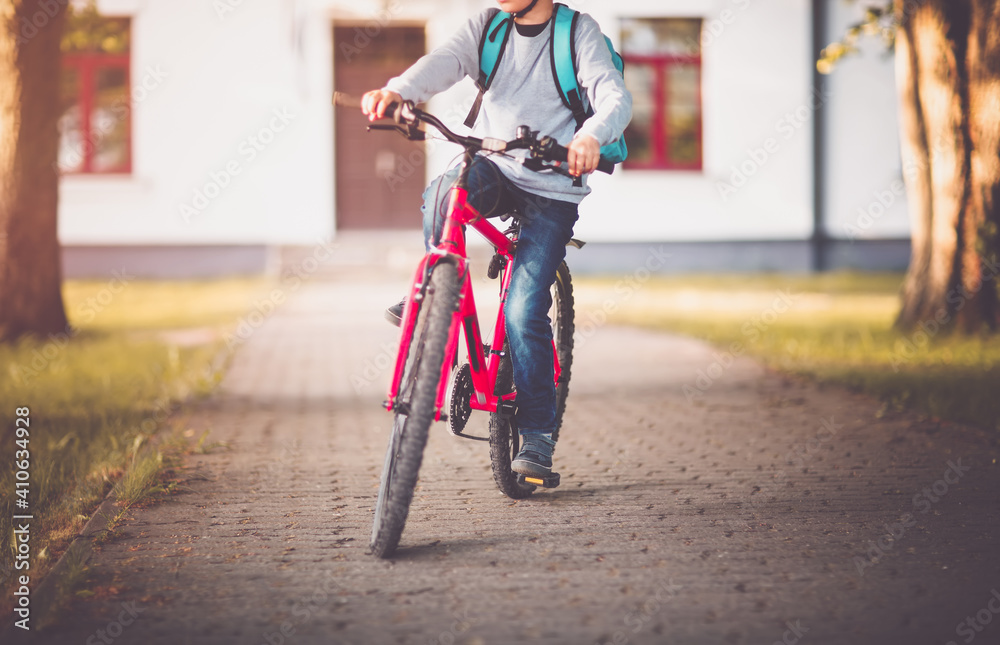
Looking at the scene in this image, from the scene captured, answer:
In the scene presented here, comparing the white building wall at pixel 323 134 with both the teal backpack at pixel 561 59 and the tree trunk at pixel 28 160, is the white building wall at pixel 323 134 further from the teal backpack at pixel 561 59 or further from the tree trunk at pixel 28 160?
the teal backpack at pixel 561 59

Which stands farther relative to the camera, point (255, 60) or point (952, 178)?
point (255, 60)

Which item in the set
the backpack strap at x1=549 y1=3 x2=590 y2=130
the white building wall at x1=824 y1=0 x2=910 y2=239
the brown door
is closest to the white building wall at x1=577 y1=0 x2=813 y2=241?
the white building wall at x1=824 y1=0 x2=910 y2=239

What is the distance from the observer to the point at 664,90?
729 inches

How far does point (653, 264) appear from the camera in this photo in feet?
60.7

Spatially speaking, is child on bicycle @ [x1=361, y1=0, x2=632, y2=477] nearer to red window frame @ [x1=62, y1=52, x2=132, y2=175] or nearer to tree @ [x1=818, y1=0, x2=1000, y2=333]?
tree @ [x1=818, y1=0, x2=1000, y2=333]

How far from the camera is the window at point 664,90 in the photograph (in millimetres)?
18312

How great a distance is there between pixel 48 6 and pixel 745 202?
40.0 feet

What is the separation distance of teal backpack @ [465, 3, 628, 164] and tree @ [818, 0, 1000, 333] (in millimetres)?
6109

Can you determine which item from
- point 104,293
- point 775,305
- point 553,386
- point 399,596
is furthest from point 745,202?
point 399,596

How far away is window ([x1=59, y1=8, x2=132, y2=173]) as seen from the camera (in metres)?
17.8

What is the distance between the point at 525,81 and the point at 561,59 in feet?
0.55

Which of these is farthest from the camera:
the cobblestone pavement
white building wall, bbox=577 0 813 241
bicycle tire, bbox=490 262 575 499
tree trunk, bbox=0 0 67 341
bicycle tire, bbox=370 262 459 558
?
white building wall, bbox=577 0 813 241

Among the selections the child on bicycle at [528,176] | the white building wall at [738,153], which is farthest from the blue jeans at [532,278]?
the white building wall at [738,153]

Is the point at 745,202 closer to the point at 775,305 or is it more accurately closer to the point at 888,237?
the point at 888,237
